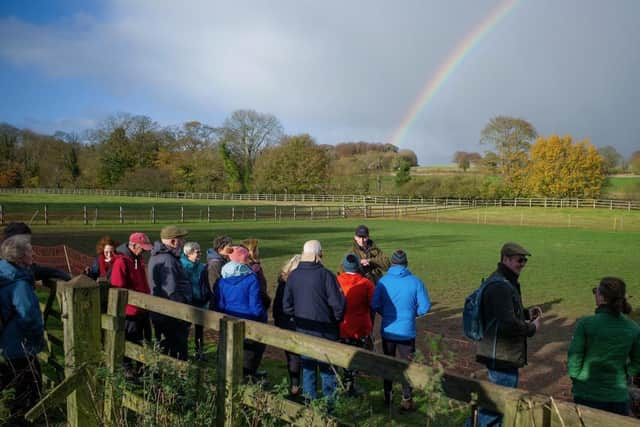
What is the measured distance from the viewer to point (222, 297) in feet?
15.8

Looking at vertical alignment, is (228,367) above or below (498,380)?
above

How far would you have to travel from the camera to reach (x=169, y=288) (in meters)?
5.20

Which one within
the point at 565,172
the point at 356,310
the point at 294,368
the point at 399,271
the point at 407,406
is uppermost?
the point at 565,172

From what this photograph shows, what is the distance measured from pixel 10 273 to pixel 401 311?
139 inches

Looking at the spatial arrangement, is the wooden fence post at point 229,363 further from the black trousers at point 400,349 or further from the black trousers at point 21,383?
the black trousers at point 400,349

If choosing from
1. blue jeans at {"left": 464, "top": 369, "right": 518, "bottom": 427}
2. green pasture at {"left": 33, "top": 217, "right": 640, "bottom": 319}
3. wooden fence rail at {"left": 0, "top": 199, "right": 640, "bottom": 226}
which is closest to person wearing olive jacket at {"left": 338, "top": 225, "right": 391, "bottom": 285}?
blue jeans at {"left": 464, "top": 369, "right": 518, "bottom": 427}

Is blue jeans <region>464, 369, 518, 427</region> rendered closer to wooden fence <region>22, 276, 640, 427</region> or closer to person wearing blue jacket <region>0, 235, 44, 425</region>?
wooden fence <region>22, 276, 640, 427</region>

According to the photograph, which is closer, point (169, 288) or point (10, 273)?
point (10, 273)

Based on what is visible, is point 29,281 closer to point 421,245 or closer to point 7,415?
point 7,415

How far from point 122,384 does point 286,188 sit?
71.3 meters

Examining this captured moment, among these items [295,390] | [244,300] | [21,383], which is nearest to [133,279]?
[244,300]

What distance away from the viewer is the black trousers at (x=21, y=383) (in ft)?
12.1

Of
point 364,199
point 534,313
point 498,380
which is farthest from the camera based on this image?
point 364,199

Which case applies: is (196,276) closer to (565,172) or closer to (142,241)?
(142,241)
